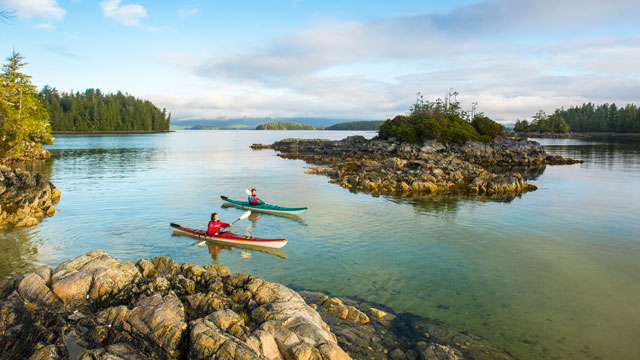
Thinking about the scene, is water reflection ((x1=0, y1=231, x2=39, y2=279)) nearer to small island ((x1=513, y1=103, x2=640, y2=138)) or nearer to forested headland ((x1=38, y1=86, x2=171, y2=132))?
forested headland ((x1=38, y1=86, x2=171, y2=132))

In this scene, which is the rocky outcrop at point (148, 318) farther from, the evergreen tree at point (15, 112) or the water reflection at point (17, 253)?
the evergreen tree at point (15, 112)

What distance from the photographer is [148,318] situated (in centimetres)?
869

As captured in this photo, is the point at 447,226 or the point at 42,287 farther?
the point at 447,226

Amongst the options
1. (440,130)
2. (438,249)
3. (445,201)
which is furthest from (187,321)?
(440,130)

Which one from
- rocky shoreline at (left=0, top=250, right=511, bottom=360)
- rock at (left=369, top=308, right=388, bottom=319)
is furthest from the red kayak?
rock at (left=369, top=308, right=388, bottom=319)

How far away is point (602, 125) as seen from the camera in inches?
7500

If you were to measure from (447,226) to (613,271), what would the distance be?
28.6ft

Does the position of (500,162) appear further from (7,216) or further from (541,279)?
(7,216)

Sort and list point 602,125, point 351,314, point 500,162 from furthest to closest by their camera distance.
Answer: point 602,125
point 500,162
point 351,314

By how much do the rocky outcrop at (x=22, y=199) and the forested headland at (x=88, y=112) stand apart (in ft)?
491

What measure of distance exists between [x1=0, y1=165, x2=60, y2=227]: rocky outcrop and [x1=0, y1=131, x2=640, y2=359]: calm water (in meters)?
1.47

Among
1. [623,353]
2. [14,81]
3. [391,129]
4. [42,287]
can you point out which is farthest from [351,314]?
Result: [391,129]

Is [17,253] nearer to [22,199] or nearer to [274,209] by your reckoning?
[22,199]

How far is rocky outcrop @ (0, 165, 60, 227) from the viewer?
2167cm
